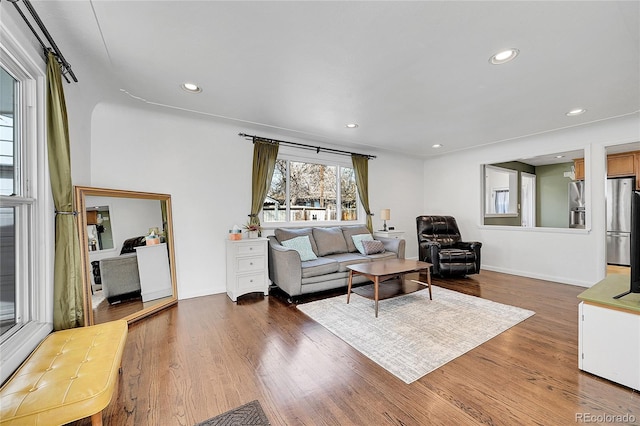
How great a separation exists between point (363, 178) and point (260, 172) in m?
2.18

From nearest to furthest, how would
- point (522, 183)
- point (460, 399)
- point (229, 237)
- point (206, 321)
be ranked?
point (460, 399), point (206, 321), point (229, 237), point (522, 183)

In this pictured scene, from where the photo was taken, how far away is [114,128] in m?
3.12

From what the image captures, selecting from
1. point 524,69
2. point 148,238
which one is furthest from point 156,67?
point 524,69

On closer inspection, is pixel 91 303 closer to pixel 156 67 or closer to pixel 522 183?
pixel 156 67

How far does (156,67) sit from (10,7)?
909 mm

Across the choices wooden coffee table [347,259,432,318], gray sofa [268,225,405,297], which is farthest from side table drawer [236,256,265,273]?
wooden coffee table [347,259,432,318]

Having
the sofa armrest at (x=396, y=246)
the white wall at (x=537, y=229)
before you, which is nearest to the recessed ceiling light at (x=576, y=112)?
the white wall at (x=537, y=229)

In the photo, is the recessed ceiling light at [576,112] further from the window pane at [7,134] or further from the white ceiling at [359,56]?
the window pane at [7,134]

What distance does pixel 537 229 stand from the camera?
4.55 meters

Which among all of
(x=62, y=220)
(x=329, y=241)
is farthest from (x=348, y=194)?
(x=62, y=220)

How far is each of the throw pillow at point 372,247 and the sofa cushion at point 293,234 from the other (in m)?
0.84

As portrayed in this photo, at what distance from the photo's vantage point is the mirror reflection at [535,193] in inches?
220

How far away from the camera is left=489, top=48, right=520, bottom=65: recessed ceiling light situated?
2061mm

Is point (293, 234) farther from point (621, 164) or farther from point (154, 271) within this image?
point (621, 164)
